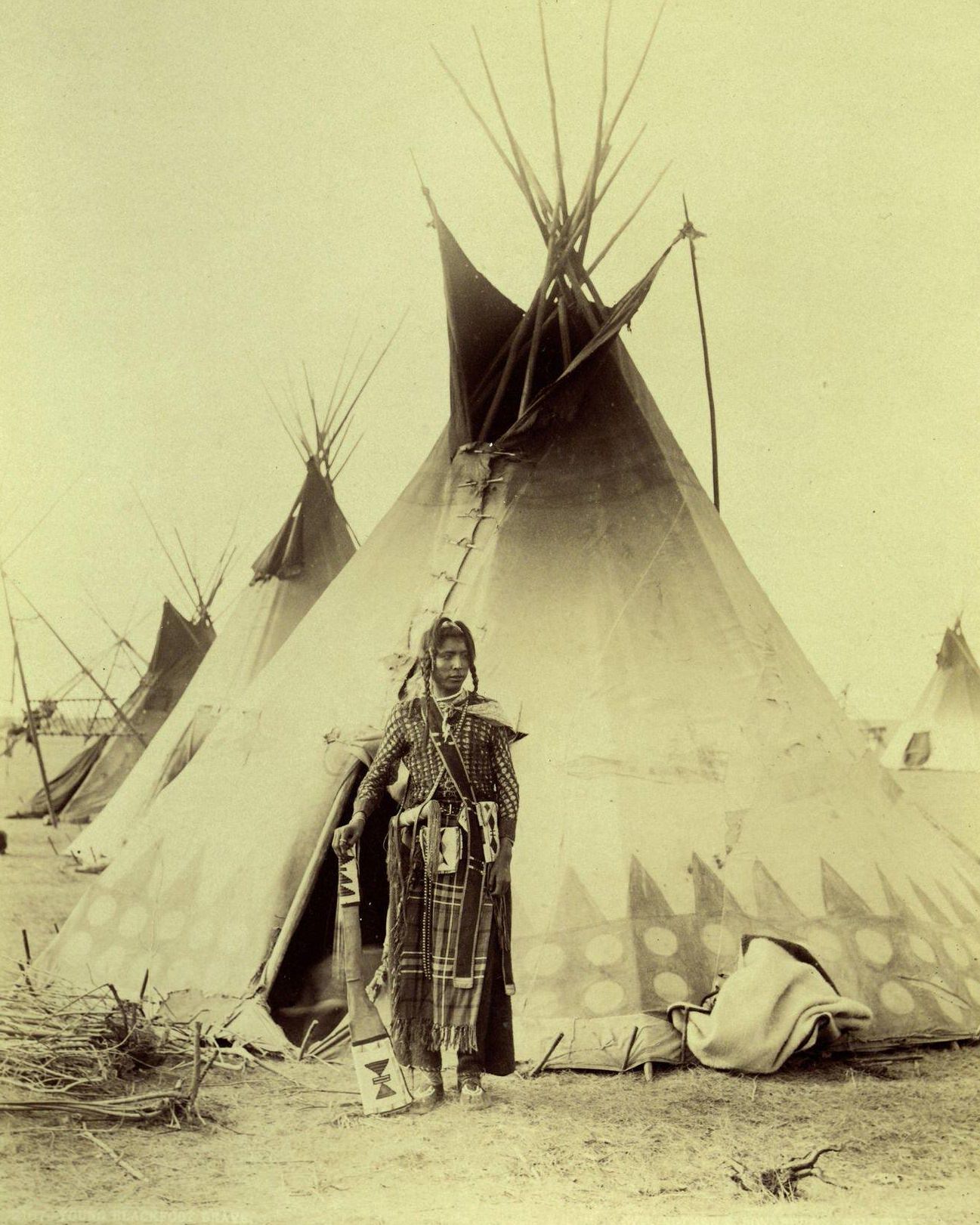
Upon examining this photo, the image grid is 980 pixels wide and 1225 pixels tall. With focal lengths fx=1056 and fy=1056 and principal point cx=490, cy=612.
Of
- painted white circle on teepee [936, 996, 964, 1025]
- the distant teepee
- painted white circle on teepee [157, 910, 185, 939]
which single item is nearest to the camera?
painted white circle on teepee [936, 996, 964, 1025]

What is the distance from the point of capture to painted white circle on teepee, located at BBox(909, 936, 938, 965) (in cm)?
441

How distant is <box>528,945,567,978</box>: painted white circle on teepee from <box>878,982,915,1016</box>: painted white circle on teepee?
1.31m

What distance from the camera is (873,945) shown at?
172 inches

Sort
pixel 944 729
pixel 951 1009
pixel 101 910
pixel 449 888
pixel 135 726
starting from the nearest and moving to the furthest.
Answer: pixel 449 888
pixel 951 1009
pixel 101 910
pixel 135 726
pixel 944 729

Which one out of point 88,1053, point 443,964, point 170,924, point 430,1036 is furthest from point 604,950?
point 88,1053

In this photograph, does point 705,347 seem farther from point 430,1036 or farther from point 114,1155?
point 114,1155

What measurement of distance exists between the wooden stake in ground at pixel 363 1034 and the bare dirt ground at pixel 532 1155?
0.07 metres

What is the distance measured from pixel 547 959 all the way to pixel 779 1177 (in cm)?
111

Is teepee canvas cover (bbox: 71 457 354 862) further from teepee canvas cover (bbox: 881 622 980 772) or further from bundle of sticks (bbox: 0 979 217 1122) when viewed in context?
teepee canvas cover (bbox: 881 622 980 772)

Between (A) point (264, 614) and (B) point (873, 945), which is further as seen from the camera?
(A) point (264, 614)

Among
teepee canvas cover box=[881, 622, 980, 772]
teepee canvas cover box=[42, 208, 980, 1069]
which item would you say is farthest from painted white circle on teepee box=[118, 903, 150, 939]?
teepee canvas cover box=[881, 622, 980, 772]

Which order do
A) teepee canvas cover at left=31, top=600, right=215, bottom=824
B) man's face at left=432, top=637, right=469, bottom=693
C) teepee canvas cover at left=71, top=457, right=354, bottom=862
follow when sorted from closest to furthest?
man's face at left=432, top=637, right=469, bottom=693
teepee canvas cover at left=71, top=457, right=354, bottom=862
teepee canvas cover at left=31, top=600, right=215, bottom=824

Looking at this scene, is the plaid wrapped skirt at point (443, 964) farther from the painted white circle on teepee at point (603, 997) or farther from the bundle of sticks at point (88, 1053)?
the bundle of sticks at point (88, 1053)

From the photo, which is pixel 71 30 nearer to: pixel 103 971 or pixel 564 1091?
pixel 103 971
